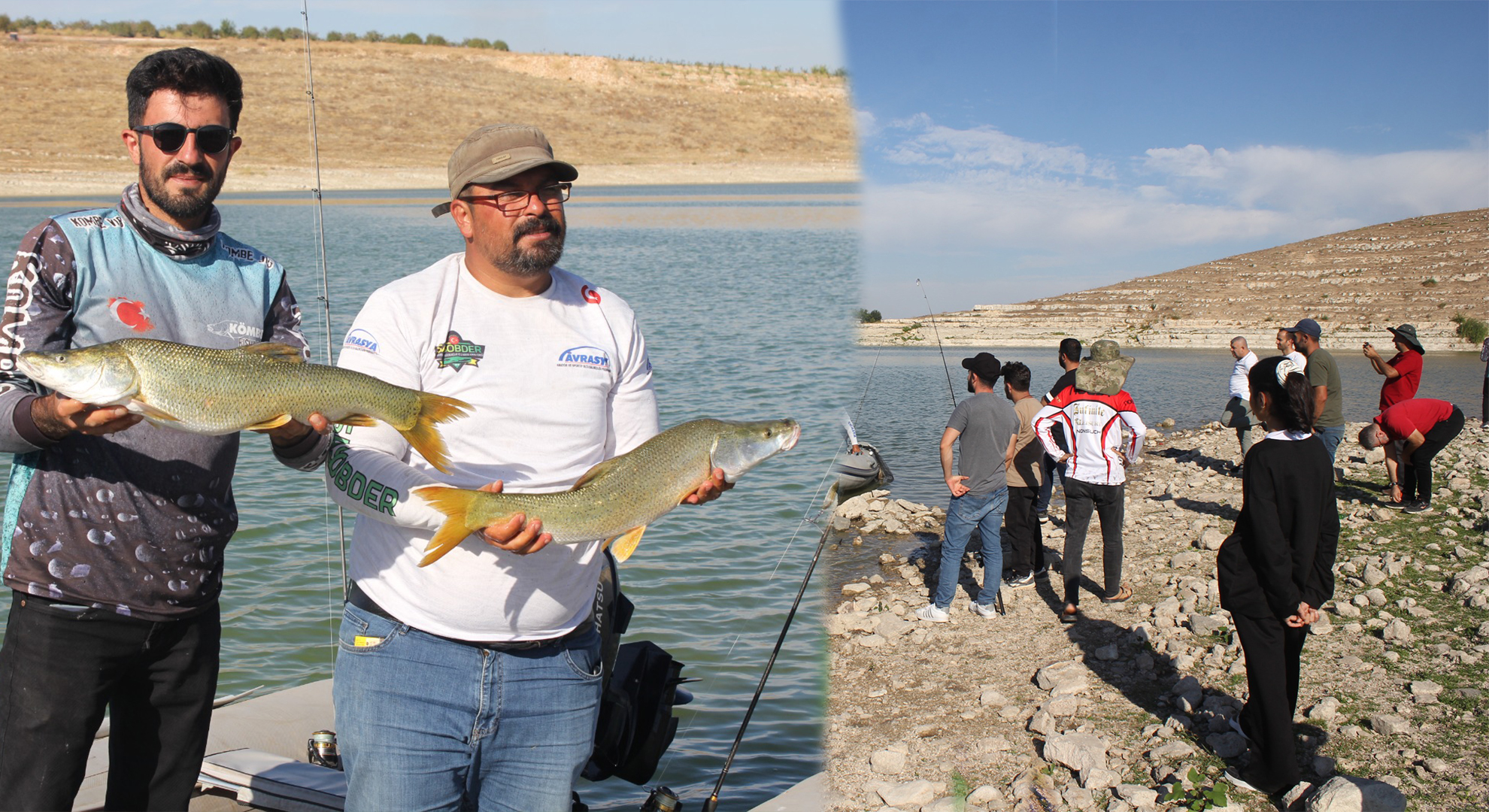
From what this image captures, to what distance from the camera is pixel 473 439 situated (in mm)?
2641

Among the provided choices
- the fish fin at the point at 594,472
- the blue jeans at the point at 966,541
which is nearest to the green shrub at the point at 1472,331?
the blue jeans at the point at 966,541

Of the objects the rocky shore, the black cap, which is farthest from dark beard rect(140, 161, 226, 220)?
the black cap

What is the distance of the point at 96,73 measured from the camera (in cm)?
6294

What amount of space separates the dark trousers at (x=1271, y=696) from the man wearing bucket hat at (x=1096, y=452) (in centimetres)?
266

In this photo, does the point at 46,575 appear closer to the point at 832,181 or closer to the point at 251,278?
the point at 251,278

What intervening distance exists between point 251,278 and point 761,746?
411 cm

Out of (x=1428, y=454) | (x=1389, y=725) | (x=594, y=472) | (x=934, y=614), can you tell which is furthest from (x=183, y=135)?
(x=1428, y=454)

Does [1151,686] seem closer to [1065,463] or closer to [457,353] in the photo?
[1065,463]

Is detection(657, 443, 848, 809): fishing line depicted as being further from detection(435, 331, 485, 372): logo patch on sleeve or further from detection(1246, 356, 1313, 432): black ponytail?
detection(1246, 356, 1313, 432): black ponytail

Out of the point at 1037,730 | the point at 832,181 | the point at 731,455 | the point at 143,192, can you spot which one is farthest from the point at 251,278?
the point at 832,181

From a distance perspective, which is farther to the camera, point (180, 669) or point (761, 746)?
point (761, 746)

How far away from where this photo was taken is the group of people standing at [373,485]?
2.58 m

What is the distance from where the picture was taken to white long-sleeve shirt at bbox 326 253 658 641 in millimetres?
2600

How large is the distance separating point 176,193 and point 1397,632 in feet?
22.3
